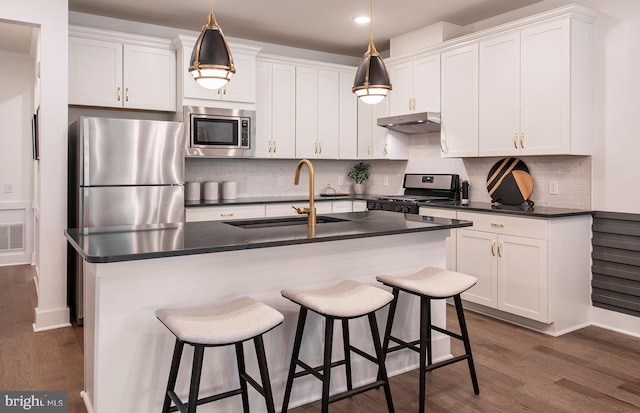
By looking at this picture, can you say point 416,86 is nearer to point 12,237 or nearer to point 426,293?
point 426,293

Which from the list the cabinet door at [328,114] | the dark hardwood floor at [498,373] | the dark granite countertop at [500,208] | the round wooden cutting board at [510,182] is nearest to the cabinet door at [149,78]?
the dark granite countertop at [500,208]

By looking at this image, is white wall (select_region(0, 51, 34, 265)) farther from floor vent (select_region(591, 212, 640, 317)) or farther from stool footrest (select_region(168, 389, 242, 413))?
floor vent (select_region(591, 212, 640, 317))

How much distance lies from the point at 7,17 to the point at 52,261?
6.00 feet

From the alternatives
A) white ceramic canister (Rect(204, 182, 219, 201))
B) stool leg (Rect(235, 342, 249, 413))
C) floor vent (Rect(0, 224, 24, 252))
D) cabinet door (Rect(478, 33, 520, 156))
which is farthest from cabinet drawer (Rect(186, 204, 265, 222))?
floor vent (Rect(0, 224, 24, 252))

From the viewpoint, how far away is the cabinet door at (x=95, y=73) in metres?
4.07

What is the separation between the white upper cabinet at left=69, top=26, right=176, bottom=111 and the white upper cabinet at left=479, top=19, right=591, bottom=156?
2932 millimetres

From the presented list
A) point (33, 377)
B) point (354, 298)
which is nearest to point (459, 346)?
point (354, 298)

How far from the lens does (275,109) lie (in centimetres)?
510

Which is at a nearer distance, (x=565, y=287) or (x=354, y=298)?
(x=354, y=298)

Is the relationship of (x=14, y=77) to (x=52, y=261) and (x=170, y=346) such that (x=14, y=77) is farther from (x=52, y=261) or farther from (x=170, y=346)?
(x=170, y=346)

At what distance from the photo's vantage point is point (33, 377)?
277 centimetres

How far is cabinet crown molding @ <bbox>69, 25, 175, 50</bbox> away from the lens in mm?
4055

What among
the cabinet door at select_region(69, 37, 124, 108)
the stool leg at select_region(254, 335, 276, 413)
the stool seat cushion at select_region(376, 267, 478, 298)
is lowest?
the stool leg at select_region(254, 335, 276, 413)

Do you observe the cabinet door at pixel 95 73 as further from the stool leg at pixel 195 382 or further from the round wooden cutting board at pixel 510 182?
the round wooden cutting board at pixel 510 182
